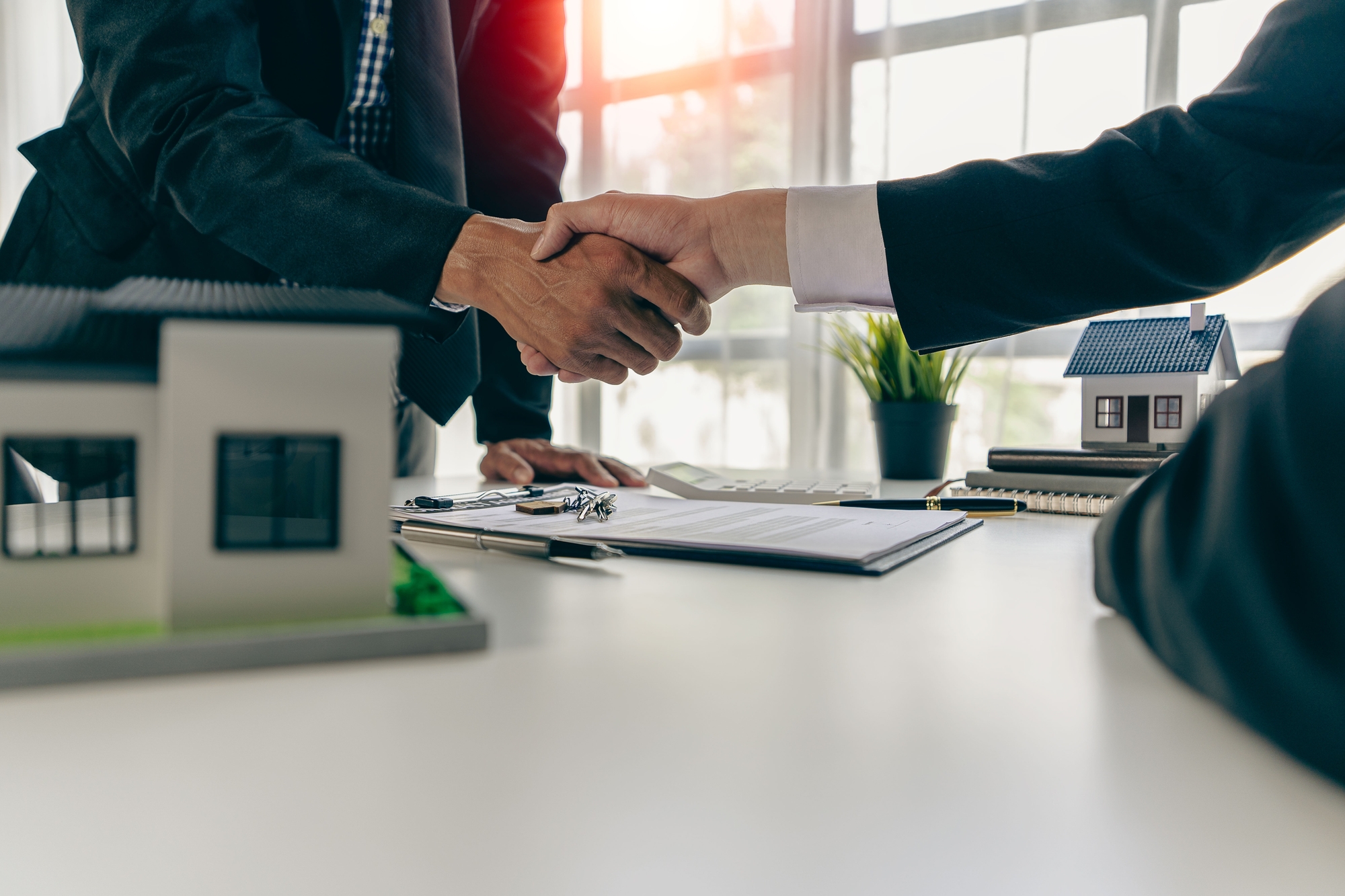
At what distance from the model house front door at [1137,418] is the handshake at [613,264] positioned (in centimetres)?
47

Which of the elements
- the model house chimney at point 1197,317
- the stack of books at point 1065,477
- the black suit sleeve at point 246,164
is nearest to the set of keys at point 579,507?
the black suit sleeve at point 246,164

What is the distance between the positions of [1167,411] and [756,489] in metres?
0.52

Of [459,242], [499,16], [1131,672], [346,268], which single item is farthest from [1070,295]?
[499,16]

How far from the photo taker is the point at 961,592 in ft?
1.60

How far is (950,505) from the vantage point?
85 centimetres

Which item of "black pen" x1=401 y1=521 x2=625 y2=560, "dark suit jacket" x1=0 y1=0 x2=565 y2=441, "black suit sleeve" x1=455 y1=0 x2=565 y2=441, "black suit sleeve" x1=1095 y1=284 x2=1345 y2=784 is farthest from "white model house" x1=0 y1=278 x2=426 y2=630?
"black suit sleeve" x1=455 y1=0 x2=565 y2=441

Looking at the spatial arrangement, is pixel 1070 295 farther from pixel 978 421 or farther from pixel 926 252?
pixel 978 421

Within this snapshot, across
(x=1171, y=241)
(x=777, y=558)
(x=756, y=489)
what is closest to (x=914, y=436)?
(x=756, y=489)

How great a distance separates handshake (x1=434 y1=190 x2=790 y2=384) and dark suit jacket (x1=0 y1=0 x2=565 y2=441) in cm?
6

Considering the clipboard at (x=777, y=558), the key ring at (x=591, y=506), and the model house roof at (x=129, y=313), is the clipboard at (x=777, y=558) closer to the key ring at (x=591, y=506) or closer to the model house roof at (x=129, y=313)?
the key ring at (x=591, y=506)

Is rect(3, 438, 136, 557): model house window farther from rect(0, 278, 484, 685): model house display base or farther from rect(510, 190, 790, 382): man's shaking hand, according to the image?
rect(510, 190, 790, 382): man's shaking hand

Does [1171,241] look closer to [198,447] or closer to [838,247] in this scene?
[838,247]

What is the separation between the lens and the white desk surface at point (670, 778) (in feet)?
0.62

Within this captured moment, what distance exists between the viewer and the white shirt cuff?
0.86 metres
